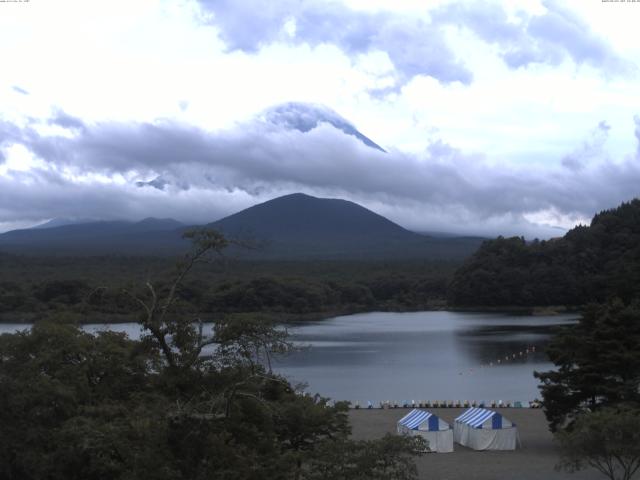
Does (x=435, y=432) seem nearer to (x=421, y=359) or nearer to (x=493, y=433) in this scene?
(x=493, y=433)

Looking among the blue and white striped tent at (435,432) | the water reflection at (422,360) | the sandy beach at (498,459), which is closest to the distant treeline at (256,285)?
the water reflection at (422,360)

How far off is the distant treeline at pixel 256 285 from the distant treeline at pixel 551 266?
20.2 feet

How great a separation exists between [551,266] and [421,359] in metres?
36.1

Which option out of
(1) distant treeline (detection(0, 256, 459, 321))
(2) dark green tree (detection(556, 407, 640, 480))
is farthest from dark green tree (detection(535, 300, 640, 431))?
(1) distant treeline (detection(0, 256, 459, 321))

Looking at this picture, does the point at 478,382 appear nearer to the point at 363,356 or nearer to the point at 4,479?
the point at 363,356

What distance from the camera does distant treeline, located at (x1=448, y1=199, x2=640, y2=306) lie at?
219 ft

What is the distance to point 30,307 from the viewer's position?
5544cm

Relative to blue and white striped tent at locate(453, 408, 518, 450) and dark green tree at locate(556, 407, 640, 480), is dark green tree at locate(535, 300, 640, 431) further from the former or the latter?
dark green tree at locate(556, 407, 640, 480)

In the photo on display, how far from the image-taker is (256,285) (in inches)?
2462

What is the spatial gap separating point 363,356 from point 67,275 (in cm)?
4025

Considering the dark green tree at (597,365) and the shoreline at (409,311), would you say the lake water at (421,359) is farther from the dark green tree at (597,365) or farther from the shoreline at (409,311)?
the dark green tree at (597,365)

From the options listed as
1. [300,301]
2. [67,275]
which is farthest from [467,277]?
[67,275]

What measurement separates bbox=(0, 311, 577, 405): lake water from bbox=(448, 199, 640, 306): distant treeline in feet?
33.6

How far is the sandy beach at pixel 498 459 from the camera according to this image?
13969 millimetres
